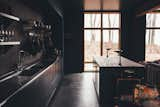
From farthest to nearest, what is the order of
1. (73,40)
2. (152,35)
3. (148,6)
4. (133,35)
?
1. (152,35)
2. (73,40)
3. (133,35)
4. (148,6)

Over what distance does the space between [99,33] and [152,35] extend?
7.90 ft

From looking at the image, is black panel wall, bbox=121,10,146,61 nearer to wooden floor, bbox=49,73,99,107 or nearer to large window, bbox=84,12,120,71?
large window, bbox=84,12,120,71

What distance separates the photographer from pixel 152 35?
1102 centimetres

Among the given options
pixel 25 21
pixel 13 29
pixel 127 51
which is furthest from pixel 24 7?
pixel 127 51

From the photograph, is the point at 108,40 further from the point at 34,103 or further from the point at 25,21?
the point at 34,103

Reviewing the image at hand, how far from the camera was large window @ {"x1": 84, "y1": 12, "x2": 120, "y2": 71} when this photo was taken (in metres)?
11.2

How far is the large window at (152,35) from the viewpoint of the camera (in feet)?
36.0

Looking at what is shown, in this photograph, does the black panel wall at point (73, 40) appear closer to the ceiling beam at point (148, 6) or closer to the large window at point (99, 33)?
the large window at point (99, 33)

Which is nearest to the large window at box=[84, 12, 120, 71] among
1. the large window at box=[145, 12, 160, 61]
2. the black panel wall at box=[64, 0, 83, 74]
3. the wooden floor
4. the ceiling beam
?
the black panel wall at box=[64, 0, 83, 74]

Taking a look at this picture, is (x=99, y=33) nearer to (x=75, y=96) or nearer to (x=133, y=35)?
(x=133, y=35)

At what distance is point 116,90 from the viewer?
492cm

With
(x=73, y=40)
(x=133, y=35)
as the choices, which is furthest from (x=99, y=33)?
(x=133, y=35)

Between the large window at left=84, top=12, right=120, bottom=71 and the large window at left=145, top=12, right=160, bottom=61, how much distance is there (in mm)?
1349

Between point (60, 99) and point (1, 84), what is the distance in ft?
9.44
